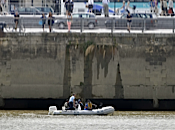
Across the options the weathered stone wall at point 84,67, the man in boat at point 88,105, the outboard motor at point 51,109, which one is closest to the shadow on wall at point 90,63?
the weathered stone wall at point 84,67

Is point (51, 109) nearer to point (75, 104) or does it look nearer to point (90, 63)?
point (75, 104)

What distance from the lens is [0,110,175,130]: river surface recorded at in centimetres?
3397

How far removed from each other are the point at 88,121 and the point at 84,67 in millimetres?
4713

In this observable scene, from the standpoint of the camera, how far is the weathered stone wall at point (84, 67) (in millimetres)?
40281

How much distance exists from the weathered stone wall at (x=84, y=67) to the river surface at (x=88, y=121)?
1.33 meters

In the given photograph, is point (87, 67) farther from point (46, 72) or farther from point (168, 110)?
point (168, 110)

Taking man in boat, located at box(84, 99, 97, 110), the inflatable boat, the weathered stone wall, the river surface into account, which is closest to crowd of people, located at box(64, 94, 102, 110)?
man in boat, located at box(84, 99, 97, 110)

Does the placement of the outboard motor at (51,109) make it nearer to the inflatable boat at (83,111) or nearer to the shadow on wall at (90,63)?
the inflatable boat at (83,111)

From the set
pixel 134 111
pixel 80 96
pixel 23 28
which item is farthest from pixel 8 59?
pixel 134 111

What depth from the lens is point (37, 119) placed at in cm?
3681

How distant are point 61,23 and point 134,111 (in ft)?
22.3

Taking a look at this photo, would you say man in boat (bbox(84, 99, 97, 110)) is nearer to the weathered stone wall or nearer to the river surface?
the river surface

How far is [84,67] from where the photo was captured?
40.3m

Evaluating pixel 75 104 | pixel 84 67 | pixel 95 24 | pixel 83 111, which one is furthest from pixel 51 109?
pixel 95 24
